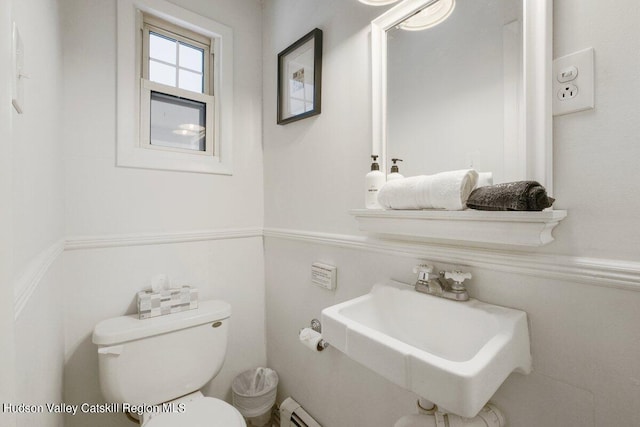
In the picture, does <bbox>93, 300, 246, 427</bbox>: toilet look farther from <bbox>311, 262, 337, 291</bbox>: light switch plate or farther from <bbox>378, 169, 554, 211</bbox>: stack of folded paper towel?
<bbox>378, 169, 554, 211</bbox>: stack of folded paper towel

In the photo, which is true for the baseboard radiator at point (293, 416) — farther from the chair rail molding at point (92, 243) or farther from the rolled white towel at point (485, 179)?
the rolled white towel at point (485, 179)

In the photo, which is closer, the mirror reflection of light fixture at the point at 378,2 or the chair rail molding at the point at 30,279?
the chair rail molding at the point at 30,279

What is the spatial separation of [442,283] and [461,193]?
308 millimetres

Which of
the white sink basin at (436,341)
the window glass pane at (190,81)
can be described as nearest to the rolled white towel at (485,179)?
the white sink basin at (436,341)

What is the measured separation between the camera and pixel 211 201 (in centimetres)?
156

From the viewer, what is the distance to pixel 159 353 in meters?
1.20

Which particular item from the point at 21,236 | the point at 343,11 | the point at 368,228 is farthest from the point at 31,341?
the point at 343,11

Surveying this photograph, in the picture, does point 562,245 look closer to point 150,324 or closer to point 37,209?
point 37,209

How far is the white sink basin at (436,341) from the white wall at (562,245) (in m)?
0.08

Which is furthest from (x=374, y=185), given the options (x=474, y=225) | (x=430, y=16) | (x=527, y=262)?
(x=430, y=16)

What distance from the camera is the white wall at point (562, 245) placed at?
2.02ft

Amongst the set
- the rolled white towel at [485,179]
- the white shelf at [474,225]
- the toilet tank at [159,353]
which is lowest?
the toilet tank at [159,353]

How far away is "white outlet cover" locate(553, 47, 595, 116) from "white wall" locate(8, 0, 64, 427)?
1081 mm

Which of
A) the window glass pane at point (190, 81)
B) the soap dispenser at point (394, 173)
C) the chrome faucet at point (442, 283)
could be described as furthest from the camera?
the window glass pane at point (190, 81)
